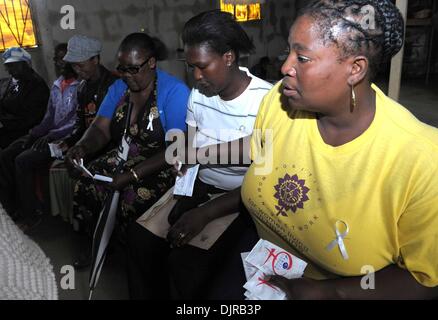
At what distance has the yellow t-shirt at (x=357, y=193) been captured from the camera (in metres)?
1.04

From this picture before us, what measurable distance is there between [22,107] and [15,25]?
6.52 ft

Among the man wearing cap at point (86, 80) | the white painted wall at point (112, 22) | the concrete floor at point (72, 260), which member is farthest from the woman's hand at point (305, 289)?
the white painted wall at point (112, 22)

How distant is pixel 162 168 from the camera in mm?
2289

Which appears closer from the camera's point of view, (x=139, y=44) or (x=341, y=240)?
(x=341, y=240)

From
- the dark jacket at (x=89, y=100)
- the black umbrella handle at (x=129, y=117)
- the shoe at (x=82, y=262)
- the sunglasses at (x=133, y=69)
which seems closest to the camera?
the sunglasses at (x=133, y=69)

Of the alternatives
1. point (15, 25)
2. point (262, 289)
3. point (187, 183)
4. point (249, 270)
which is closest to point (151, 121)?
point (187, 183)

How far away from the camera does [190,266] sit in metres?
1.61

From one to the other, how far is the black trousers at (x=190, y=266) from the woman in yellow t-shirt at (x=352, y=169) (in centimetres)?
28

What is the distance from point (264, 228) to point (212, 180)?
64cm

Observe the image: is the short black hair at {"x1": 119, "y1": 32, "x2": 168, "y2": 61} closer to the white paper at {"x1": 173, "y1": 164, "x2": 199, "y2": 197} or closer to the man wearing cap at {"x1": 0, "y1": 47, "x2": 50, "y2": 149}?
the white paper at {"x1": 173, "y1": 164, "x2": 199, "y2": 197}

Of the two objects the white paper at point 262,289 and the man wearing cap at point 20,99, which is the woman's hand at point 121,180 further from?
the man wearing cap at point 20,99
